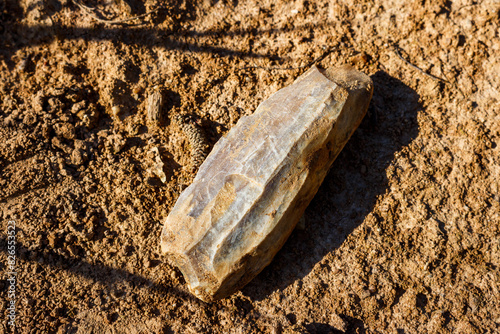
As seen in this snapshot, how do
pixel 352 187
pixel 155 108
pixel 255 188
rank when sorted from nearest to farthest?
pixel 255 188
pixel 352 187
pixel 155 108

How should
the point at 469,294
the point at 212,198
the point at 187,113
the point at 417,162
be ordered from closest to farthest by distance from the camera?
the point at 212,198 < the point at 469,294 < the point at 417,162 < the point at 187,113

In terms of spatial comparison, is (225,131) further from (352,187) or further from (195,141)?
(352,187)

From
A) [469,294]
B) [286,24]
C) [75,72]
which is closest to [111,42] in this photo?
[75,72]

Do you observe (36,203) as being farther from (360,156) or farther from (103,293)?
(360,156)

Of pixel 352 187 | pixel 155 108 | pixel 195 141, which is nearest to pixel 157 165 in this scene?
pixel 195 141

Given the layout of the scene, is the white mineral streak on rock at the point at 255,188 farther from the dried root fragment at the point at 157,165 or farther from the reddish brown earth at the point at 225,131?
the dried root fragment at the point at 157,165

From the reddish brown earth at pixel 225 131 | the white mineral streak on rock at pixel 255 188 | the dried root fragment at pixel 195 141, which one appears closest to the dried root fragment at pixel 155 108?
the reddish brown earth at pixel 225 131

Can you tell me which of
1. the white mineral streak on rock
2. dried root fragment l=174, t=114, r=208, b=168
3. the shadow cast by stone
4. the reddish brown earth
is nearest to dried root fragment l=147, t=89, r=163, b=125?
the reddish brown earth
